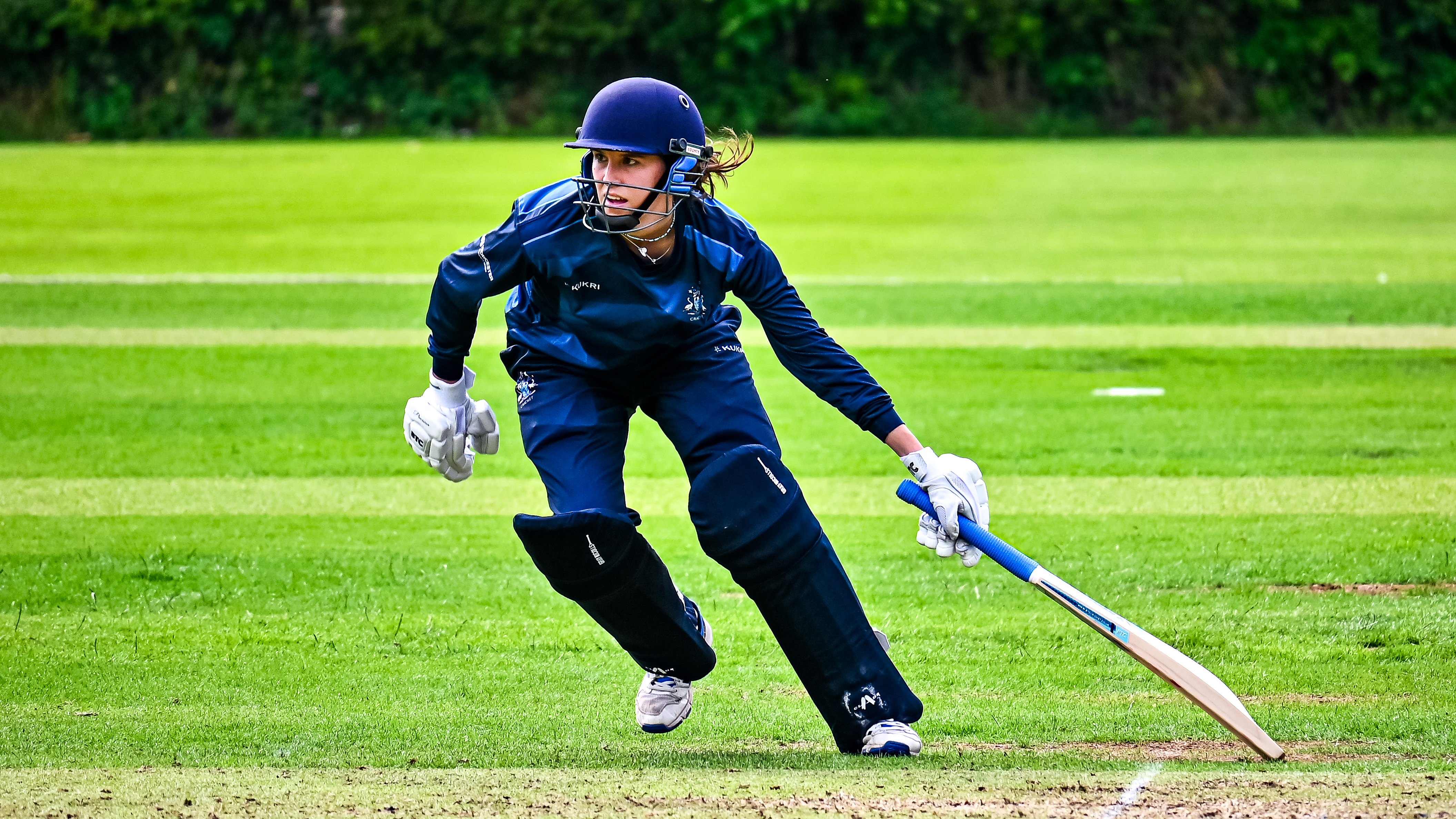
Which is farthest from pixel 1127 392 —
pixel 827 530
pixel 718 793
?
pixel 718 793

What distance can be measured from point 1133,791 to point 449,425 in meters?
1.91

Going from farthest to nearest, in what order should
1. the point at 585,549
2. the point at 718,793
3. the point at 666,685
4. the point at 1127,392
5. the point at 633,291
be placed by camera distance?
the point at 1127,392 < the point at 666,685 < the point at 633,291 < the point at 585,549 < the point at 718,793

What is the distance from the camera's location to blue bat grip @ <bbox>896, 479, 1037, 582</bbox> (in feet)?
14.0

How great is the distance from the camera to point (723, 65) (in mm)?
32031

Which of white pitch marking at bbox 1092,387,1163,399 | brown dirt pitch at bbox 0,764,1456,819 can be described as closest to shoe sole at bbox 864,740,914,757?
brown dirt pitch at bbox 0,764,1456,819

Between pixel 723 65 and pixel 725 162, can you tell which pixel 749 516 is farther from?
pixel 723 65

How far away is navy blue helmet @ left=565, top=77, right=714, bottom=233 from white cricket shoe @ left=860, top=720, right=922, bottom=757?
1.28 m

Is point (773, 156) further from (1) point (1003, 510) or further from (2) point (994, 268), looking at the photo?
(1) point (1003, 510)

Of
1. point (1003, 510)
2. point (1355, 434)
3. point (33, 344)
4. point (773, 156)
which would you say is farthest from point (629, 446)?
point (773, 156)

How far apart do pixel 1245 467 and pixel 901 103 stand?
80.2 ft

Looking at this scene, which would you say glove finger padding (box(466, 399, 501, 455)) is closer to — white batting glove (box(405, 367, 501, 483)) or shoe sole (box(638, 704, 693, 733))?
white batting glove (box(405, 367, 501, 483))

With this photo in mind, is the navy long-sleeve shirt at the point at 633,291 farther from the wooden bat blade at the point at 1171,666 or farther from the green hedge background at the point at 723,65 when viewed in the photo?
the green hedge background at the point at 723,65

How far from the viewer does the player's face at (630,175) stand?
4312 millimetres

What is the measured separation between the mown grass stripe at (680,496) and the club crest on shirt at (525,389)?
10.2ft
